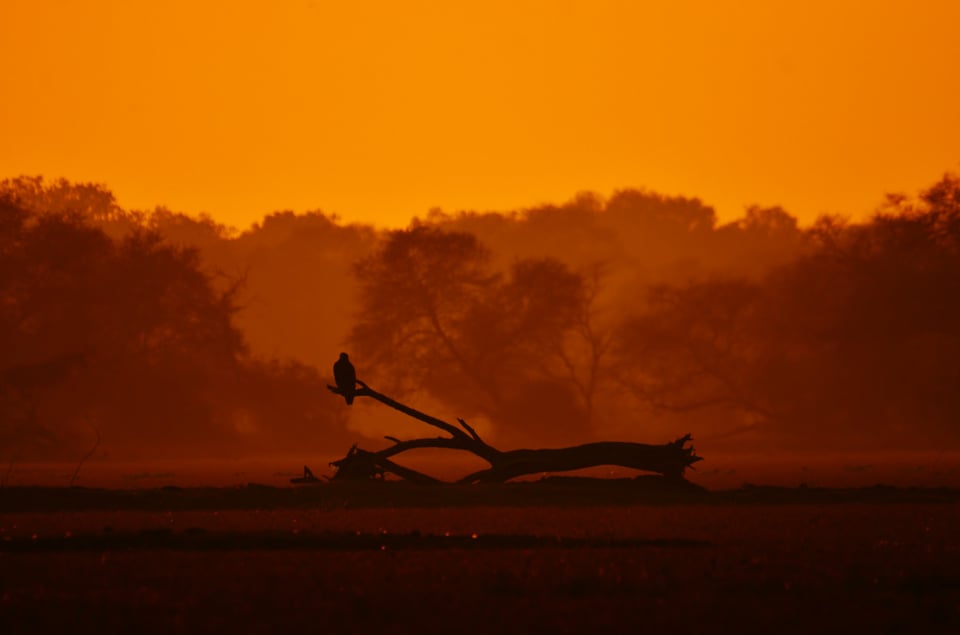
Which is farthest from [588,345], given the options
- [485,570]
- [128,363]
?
[485,570]

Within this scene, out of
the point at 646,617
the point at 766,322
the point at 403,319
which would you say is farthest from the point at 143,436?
the point at 646,617

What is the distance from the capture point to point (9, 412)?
229 ft

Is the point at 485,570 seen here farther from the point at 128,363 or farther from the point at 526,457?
the point at 128,363

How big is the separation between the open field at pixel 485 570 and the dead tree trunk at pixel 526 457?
141 inches

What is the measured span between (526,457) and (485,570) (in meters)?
14.8

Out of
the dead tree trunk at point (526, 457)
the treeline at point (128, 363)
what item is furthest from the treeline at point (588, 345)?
the dead tree trunk at point (526, 457)

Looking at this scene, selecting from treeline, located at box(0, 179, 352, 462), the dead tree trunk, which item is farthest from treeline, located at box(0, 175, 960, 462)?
the dead tree trunk

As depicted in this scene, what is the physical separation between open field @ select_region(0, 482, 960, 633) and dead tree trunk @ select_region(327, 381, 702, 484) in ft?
11.8

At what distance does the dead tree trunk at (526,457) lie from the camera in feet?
101

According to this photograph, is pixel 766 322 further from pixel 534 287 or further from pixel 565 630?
pixel 565 630

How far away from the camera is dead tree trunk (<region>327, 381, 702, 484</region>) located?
101 ft

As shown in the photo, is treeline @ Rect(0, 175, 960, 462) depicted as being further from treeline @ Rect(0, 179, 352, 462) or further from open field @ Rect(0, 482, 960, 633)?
open field @ Rect(0, 482, 960, 633)

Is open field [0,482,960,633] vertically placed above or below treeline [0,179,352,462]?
below

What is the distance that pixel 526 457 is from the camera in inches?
1268
